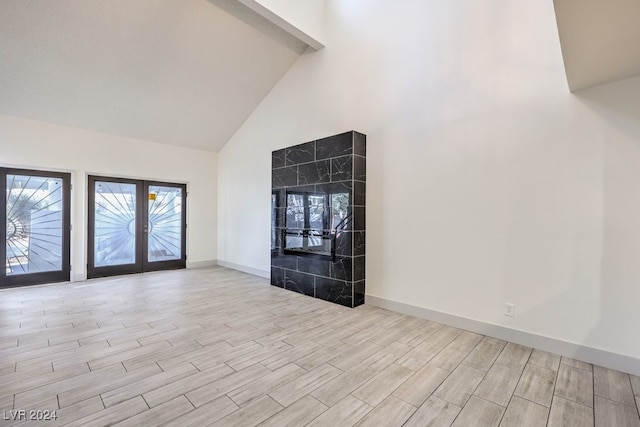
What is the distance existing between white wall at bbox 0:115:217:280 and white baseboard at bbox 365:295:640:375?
5359 mm

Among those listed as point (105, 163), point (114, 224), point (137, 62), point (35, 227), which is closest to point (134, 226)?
point (114, 224)

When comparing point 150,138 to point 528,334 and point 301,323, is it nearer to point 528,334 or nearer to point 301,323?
point 301,323

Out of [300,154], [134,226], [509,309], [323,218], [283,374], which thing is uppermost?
[300,154]

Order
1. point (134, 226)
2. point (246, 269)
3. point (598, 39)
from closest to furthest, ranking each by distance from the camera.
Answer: point (598, 39) < point (134, 226) < point (246, 269)

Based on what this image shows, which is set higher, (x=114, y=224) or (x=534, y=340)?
(x=114, y=224)

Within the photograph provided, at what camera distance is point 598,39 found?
1.93 m

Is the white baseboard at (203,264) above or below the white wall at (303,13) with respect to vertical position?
below

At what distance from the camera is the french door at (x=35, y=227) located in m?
5.05

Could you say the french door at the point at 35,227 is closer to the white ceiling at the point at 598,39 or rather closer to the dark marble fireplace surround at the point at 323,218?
the dark marble fireplace surround at the point at 323,218

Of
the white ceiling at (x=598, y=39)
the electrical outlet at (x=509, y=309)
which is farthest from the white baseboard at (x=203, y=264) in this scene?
the white ceiling at (x=598, y=39)

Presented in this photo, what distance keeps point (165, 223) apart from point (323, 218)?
14.6 feet

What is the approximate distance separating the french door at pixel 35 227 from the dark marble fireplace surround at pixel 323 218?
4110 mm

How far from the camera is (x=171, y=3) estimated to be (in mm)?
4051

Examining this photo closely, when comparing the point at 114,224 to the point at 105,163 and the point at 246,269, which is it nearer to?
the point at 105,163
